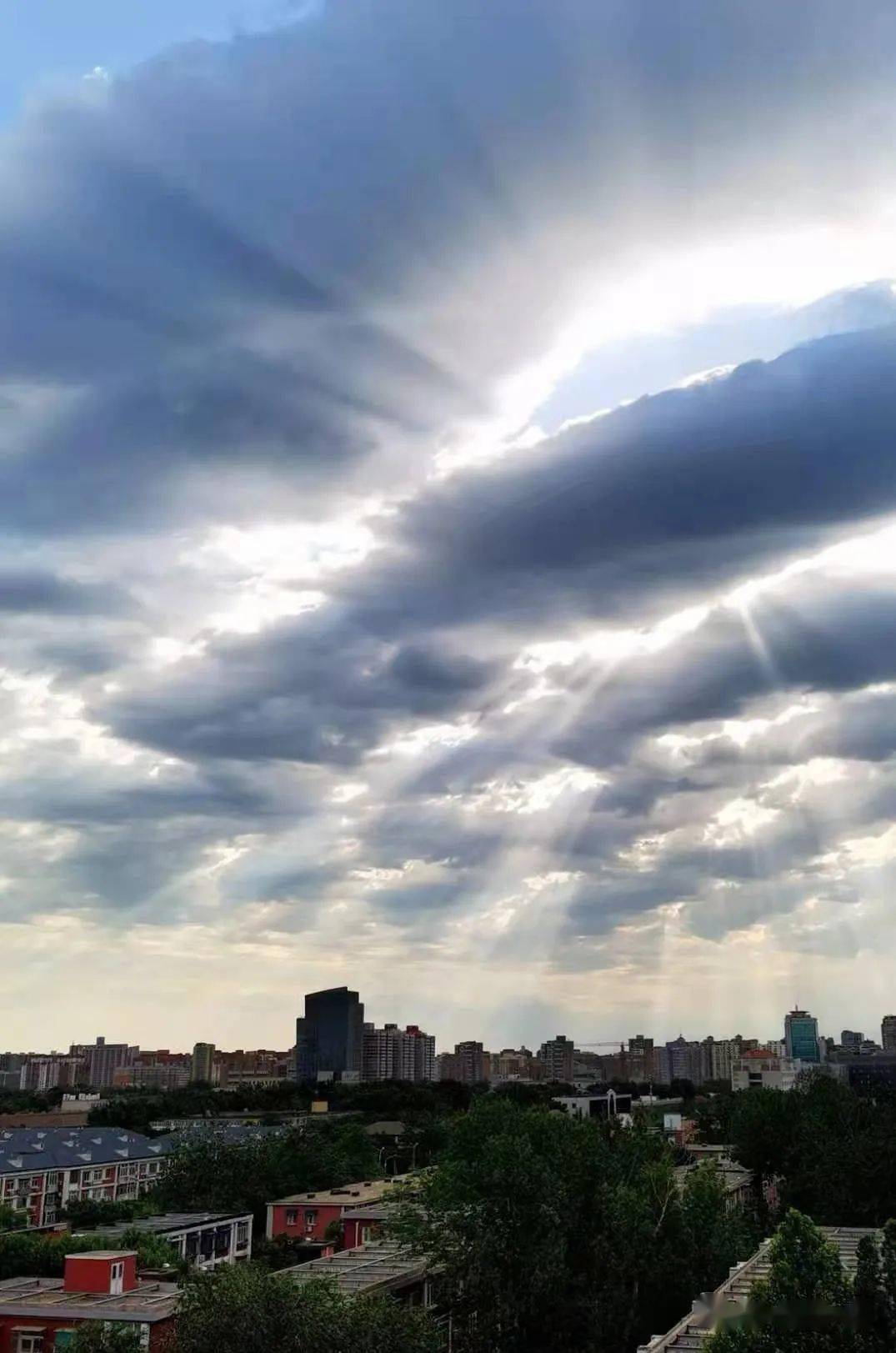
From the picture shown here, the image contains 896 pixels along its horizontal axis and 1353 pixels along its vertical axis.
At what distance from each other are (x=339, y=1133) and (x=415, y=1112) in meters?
22.9

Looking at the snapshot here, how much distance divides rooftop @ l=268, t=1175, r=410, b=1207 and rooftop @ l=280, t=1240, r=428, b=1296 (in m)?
14.3

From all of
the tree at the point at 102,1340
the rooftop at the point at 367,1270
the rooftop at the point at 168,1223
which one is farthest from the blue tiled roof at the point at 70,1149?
the tree at the point at 102,1340

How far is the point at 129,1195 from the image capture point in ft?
240

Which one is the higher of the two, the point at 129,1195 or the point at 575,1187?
the point at 575,1187

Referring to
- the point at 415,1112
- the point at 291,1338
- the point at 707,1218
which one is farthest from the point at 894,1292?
the point at 415,1112

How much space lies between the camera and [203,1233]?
1841 inches

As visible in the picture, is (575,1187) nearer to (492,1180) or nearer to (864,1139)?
(492,1180)

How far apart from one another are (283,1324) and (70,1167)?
53.1 meters

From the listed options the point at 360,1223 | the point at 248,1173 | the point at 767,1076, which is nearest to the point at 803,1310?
the point at 360,1223

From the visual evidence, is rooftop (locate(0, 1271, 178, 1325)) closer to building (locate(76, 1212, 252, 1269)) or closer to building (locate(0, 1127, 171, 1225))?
building (locate(76, 1212, 252, 1269))

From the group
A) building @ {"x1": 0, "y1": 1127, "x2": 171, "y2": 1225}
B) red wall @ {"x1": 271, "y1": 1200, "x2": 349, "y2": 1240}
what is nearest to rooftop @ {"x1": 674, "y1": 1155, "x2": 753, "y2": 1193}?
red wall @ {"x1": 271, "y1": 1200, "x2": 349, "y2": 1240}

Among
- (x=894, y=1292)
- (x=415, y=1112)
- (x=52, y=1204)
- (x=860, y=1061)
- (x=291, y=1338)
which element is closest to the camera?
(x=894, y=1292)

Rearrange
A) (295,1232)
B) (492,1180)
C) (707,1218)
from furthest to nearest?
(295,1232)
(707,1218)
(492,1180)

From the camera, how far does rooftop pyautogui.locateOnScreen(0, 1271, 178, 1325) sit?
27031mm
